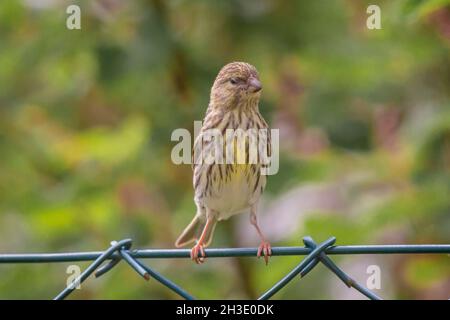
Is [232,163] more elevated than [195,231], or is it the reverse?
[232,163]

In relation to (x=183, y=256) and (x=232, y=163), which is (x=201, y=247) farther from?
(x=183, y=256)

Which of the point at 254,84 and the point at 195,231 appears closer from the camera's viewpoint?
the point at 254,84

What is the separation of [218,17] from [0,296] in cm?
186

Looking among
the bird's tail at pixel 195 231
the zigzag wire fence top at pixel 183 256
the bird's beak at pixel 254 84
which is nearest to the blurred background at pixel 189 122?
the bird's tail at pixel 195 231

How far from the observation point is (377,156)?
5.58 metres

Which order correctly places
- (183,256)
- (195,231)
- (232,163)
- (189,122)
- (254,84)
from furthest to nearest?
1. (189,122)
2. (195,231)
3. (232,163)
4. (254,84)
5. (183,256)

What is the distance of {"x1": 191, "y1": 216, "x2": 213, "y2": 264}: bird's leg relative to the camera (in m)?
3.47

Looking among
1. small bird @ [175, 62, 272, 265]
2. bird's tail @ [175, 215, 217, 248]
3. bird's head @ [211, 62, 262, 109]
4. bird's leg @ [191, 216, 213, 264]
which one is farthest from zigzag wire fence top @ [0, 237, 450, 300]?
bird's tail @ [175, 215, 217, 248]

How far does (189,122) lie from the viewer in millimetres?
5457

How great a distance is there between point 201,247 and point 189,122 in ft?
5.61

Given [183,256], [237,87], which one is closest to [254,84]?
[237,87]

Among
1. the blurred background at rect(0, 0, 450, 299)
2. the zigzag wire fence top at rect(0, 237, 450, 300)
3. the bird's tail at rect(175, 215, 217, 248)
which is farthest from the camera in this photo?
the blurred background at rect(0, 0, 450, 299)

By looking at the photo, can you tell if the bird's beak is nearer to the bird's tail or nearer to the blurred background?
the bird's tail
